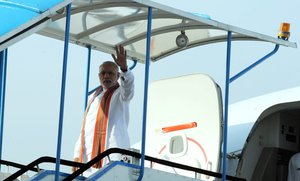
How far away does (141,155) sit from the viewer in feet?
38.1

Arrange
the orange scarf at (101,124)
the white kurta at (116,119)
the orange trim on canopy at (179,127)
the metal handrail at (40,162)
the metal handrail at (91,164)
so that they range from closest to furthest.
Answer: the metal handrail at (91,164), the metal handrail at (40,162), the white kurta at (116,119), the orange scarf at (101,124), the orange trim on canopy at (179,127)

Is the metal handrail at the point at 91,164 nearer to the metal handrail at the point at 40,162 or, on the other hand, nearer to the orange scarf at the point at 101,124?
the metal handrail at the point at 40,162

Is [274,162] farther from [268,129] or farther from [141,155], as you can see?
[141,155]

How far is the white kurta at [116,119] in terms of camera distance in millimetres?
12945

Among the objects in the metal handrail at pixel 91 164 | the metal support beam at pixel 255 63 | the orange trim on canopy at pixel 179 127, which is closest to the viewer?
the metal handrail at pixel 91 164

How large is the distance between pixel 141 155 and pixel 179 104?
3022 millimetres

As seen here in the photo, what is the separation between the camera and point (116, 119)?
13195mm

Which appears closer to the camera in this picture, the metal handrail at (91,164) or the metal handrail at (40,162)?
the metal handrail at (91,164)

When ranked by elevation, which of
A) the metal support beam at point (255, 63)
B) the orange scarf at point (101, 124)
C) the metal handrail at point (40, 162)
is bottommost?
the metal handrail at point (40, 162)

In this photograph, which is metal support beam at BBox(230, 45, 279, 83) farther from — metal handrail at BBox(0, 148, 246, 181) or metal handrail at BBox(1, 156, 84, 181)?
metal handrail at BBox(1, 156, 84, 181)

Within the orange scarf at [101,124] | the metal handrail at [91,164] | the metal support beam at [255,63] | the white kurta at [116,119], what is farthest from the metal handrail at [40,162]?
the metal support beam at [255,63]

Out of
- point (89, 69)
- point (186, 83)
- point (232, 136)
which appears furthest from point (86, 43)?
Result: point (232, 136)

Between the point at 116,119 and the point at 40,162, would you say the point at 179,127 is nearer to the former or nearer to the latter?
the point at 116,119

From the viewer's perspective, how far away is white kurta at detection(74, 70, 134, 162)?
1294cm
